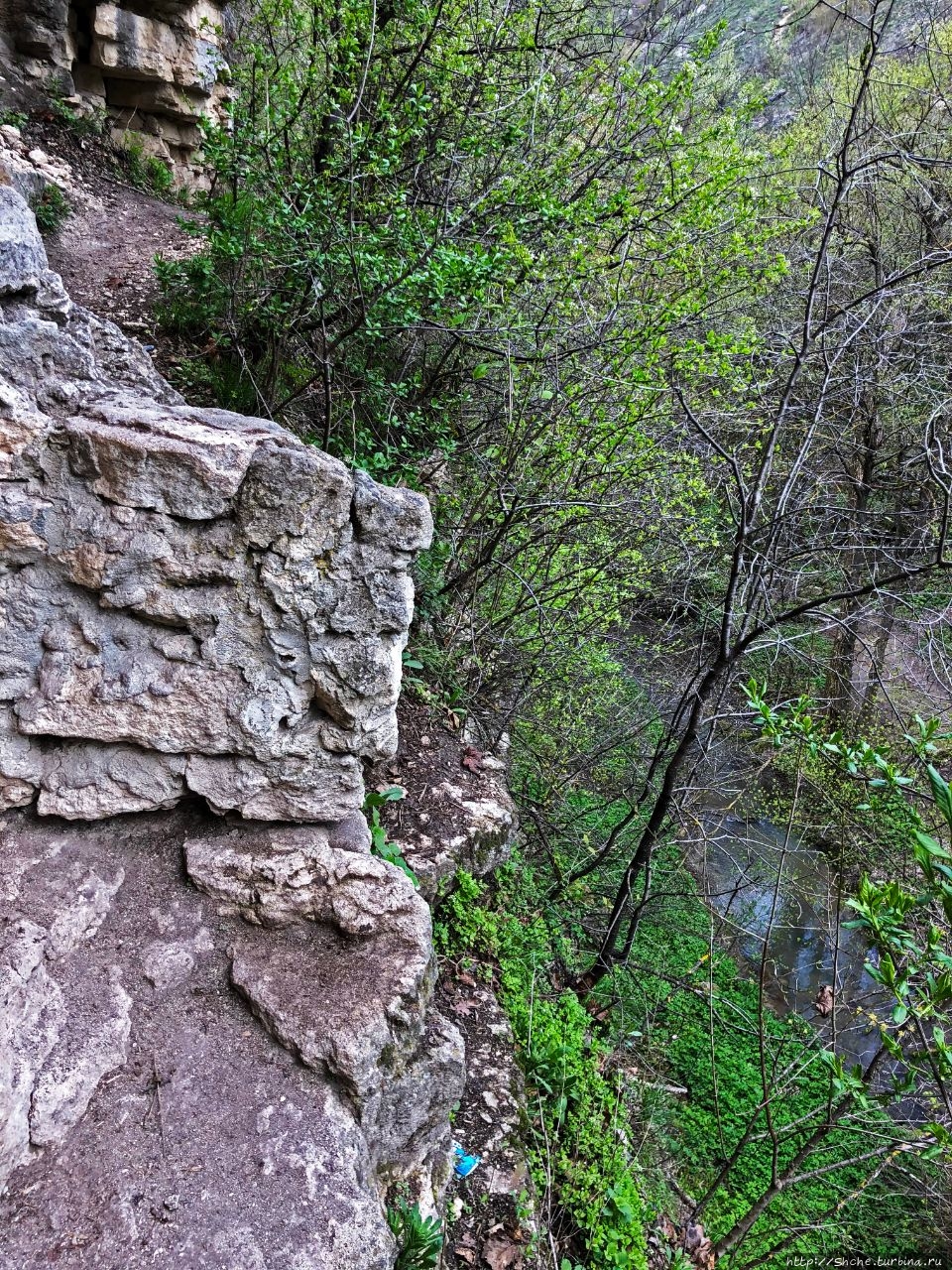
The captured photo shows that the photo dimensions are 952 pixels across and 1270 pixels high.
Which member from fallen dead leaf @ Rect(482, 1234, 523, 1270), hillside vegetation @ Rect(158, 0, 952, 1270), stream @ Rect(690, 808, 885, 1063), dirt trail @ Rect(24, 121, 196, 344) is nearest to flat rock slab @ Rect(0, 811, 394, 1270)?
fallen dead leaf @ Rect(482, 1234, 523, 1270)

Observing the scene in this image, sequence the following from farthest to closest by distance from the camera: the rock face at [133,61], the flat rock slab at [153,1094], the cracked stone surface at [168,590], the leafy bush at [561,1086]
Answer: the rock face at [133,61]
the leafy bush at [561,1086]
the cracked stone surface at [168,590]
the flat rock slab at [153,1094]

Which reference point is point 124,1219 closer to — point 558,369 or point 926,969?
point 926,969

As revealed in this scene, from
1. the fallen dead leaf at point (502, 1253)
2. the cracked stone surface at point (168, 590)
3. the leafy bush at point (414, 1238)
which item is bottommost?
the fallen dead leaf at point (502, 1253)

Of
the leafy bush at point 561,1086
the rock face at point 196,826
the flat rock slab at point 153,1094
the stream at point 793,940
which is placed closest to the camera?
the flat rock slab at point 153,1094

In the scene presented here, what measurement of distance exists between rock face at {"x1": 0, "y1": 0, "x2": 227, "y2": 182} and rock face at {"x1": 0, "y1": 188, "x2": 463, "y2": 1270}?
28.1 feet

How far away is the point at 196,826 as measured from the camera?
2676mm

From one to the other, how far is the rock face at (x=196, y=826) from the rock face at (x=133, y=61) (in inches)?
337

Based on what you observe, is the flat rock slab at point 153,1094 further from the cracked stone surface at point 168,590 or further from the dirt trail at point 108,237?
the dirt trail at point 108,237

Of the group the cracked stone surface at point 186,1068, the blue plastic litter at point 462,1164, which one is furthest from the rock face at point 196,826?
the blue plastic litter at point 462,1164

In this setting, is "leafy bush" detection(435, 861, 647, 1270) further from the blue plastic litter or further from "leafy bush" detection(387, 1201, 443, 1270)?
"leafy bush" detection(387, 1201, 443, 1270)

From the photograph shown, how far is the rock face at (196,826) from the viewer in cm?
197

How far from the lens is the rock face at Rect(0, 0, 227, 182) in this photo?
8164mm

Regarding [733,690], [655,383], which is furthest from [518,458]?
[733,690]

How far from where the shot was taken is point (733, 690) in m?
6.96
